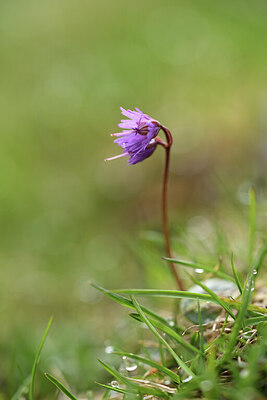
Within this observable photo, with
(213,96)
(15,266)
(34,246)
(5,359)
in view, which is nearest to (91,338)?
(5,359)

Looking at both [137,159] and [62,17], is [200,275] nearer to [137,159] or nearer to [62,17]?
[137,159]

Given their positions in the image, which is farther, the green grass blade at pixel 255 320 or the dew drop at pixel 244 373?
the green grass blade at pixel 255 320

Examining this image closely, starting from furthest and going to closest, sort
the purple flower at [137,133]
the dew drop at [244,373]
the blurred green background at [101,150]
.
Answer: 1. the blurred green background at [101,150]
2. the purple flower at [137,133]
3. the dew drop at [244,373]

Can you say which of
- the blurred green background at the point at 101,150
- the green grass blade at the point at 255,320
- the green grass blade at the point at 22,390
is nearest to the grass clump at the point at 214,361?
the green grass blade at the point at 255,320

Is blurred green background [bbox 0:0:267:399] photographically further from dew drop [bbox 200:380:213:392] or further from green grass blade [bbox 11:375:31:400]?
dew drop [bbox 200:380:213:392]

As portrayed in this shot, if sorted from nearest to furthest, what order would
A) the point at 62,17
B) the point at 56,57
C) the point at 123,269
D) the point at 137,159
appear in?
the point at 137,159, the point at 123,269, the point at 56,57, the point at 62,17

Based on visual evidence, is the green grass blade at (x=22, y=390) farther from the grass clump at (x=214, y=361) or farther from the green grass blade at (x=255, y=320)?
the green grass blade at (x=255, y=320)

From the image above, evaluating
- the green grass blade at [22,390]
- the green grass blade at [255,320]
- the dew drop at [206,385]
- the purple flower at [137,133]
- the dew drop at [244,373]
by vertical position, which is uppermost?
the purple flower at [137,133]
